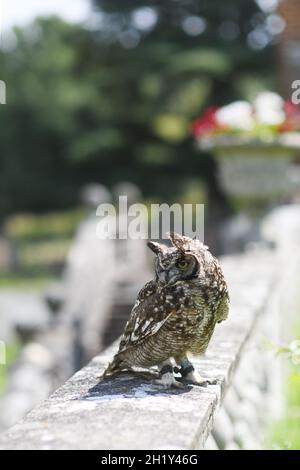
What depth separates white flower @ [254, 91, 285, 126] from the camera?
7602mm

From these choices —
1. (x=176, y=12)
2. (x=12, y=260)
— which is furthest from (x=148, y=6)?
(x=12, y=260)

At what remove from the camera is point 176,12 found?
24.9m

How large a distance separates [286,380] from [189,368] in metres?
2.93

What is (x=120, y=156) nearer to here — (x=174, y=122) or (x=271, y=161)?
(x=174, y=122)

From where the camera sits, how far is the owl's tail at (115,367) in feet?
10.1

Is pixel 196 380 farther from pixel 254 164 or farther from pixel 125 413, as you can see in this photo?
pixel 254 164

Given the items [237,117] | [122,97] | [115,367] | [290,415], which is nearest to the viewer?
[115,367]

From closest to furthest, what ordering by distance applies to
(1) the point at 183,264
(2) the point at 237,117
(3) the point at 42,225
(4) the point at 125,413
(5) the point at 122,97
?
(4) the point at 125,413 < (1) the point at 183,264 < (2) the point at 237,117 < (5) the point at 122,97 < (3) the point at 42,225

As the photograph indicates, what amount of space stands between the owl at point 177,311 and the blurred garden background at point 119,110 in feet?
57.0

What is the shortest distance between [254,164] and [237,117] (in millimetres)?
472

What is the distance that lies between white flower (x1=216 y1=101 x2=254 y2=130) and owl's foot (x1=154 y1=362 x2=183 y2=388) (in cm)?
486

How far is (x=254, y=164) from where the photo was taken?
25.4 feet

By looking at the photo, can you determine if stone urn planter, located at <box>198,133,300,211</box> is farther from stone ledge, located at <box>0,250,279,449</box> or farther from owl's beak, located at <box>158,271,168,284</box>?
owl's beak, located at <box>158,271,168,284</box>

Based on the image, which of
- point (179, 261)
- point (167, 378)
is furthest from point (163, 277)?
point (167, 378)
